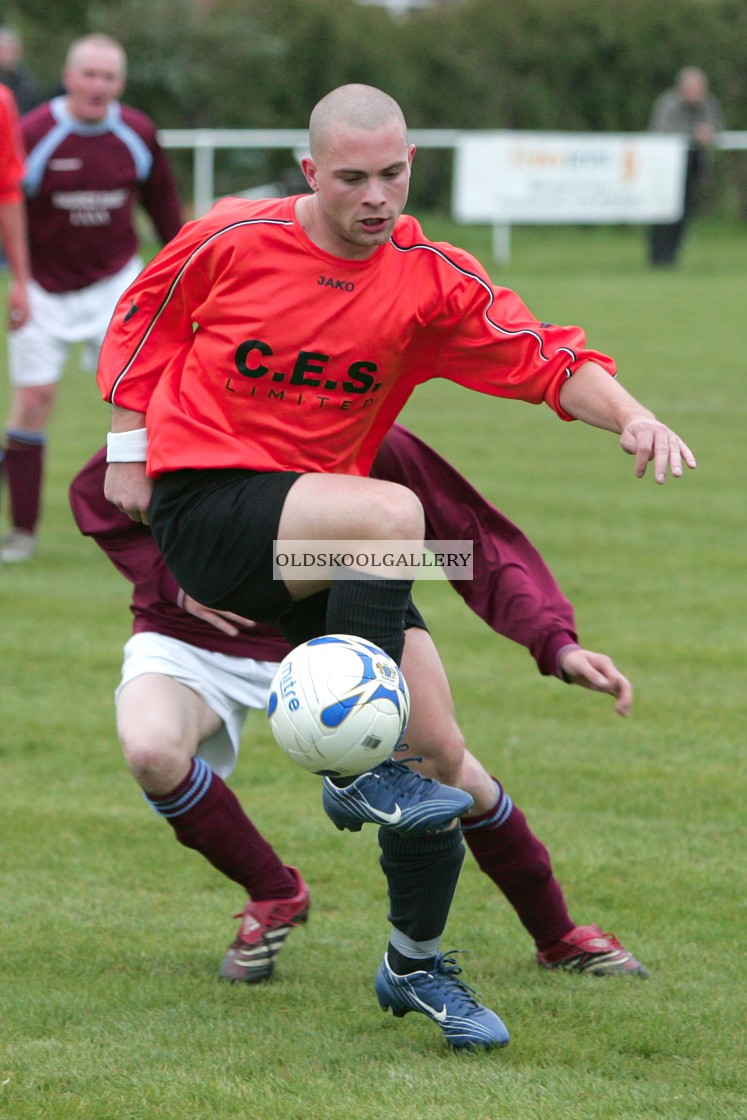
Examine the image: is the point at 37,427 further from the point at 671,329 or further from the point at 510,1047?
the point at 671,329

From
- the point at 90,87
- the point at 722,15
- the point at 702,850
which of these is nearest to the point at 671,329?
the point at 90,87

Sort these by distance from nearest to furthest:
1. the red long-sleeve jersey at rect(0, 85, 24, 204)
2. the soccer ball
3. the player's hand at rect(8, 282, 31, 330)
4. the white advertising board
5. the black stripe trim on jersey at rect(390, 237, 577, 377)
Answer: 1. the soccer ball
2. the black stripe trim on jersey at rect(390, 237, 577, 377)
3. the red long-sleeve jersey at rect(0, 85, 24, 204)
4. the player's hand at rect(8, 282, 31, 330)
5. the white advertising board

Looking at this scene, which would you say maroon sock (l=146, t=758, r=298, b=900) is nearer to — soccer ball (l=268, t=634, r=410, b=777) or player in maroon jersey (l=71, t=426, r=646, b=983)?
player in maroon jersey (l=71, t=426, r=646, b=983)

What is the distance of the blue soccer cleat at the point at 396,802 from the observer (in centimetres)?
320

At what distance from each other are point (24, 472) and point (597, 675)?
5024mm

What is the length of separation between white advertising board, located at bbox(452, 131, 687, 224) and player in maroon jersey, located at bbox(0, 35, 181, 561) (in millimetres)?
13385

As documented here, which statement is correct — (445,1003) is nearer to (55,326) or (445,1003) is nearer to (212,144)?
(55,326)

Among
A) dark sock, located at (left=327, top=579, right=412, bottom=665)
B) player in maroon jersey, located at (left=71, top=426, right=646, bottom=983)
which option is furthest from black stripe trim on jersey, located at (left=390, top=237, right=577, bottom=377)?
dark sock, located at (left=327, top=579, right=412, bottom=665)

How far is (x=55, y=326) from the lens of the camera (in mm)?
8289

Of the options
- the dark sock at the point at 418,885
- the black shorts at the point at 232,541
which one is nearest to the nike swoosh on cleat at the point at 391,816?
the dark sock at the point at 418,885

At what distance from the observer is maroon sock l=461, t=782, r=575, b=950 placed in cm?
393

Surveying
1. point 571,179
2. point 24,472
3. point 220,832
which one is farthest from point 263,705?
point 571,179

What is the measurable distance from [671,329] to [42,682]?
10.5 m

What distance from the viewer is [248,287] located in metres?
3.47
